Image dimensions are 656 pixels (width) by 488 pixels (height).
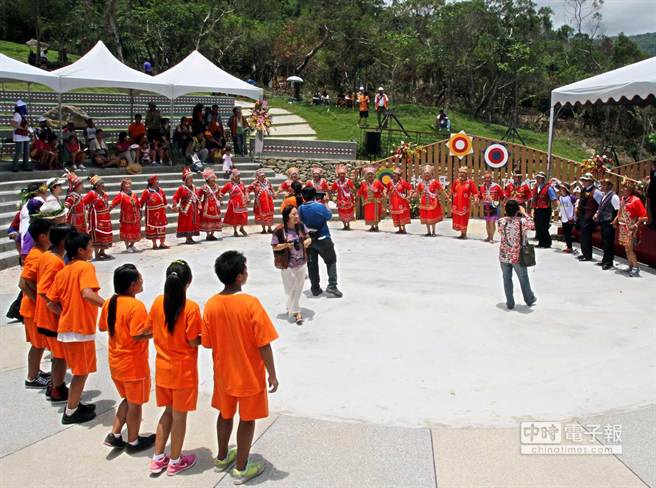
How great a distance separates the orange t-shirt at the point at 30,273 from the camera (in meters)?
5.68

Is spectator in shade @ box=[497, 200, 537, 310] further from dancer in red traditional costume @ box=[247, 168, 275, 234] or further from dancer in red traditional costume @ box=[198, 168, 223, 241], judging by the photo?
dancer in red traditional costume @ box=[247, 168, 275, 234]

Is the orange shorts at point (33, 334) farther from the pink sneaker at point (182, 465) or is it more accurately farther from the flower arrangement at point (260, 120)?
the flower arrangement at point (260, 120)

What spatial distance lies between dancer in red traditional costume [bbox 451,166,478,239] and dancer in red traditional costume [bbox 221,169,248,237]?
14.9 ft

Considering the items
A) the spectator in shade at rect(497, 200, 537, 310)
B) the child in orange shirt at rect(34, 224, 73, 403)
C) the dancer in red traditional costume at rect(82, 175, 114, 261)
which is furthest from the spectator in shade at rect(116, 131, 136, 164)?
the child in orange shirt at rect(34, 224, 73, 403)

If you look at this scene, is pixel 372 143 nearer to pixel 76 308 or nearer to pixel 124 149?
pixel 124 149

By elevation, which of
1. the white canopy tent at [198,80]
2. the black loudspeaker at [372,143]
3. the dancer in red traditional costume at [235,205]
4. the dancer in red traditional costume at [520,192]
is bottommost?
the dancer in red traditional costume at [235,205]

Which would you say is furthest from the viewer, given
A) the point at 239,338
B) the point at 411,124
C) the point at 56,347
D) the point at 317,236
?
the point at 411,124

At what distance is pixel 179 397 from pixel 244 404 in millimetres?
473

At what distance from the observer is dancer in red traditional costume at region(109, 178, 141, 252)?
12539 mm

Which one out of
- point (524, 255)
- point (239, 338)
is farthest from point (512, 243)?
point (239, 338)

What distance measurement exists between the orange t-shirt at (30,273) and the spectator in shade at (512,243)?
18.2 ft

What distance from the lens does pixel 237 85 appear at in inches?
721

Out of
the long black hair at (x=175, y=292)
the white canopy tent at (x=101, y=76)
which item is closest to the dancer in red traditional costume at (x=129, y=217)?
the white canopy tent at (x=101, y=76)

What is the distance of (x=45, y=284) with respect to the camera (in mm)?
5477
